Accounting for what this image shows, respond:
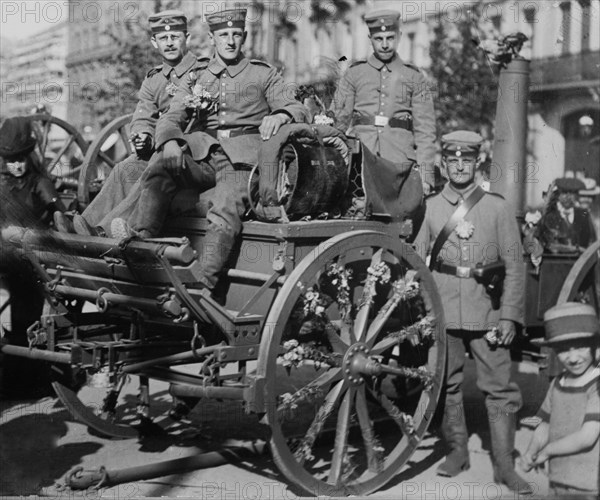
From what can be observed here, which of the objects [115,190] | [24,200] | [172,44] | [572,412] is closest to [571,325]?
[572,412]

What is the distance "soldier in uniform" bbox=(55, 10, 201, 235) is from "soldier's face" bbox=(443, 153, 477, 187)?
63.7 inches

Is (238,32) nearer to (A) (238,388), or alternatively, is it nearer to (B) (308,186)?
(B) (308,186)

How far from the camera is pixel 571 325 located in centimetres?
342

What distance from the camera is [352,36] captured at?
20250 millimetres

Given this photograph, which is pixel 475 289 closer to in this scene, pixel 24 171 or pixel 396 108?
pixel 396 108

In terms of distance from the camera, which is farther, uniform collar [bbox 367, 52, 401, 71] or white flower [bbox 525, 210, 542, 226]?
white flower [bbox 525, 210, 542, 226]

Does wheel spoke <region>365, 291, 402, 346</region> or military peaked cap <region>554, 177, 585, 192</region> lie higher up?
military peaked cap <region>554, 177, 585, 192</region>

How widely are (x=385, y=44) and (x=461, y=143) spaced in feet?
4.42

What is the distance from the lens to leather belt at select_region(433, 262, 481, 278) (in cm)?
515

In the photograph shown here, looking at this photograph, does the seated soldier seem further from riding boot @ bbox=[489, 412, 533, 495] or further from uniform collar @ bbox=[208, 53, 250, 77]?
uniform collar @ bbox=[208, 53, 250, 77]

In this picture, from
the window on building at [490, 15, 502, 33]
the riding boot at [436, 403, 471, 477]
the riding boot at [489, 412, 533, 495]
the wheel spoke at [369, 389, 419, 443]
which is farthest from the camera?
the window on building at [490, 15, 502, 33]

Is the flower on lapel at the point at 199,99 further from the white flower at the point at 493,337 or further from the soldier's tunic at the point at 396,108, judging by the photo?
the white flower at the point at 493,337

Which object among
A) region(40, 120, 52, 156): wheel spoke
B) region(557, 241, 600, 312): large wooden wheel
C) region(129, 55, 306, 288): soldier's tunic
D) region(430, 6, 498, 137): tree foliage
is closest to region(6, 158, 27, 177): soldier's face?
region(40, 120, 52, 156): wheel spoke

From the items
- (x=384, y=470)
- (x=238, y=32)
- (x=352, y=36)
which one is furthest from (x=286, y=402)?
(x=352, y=36)
